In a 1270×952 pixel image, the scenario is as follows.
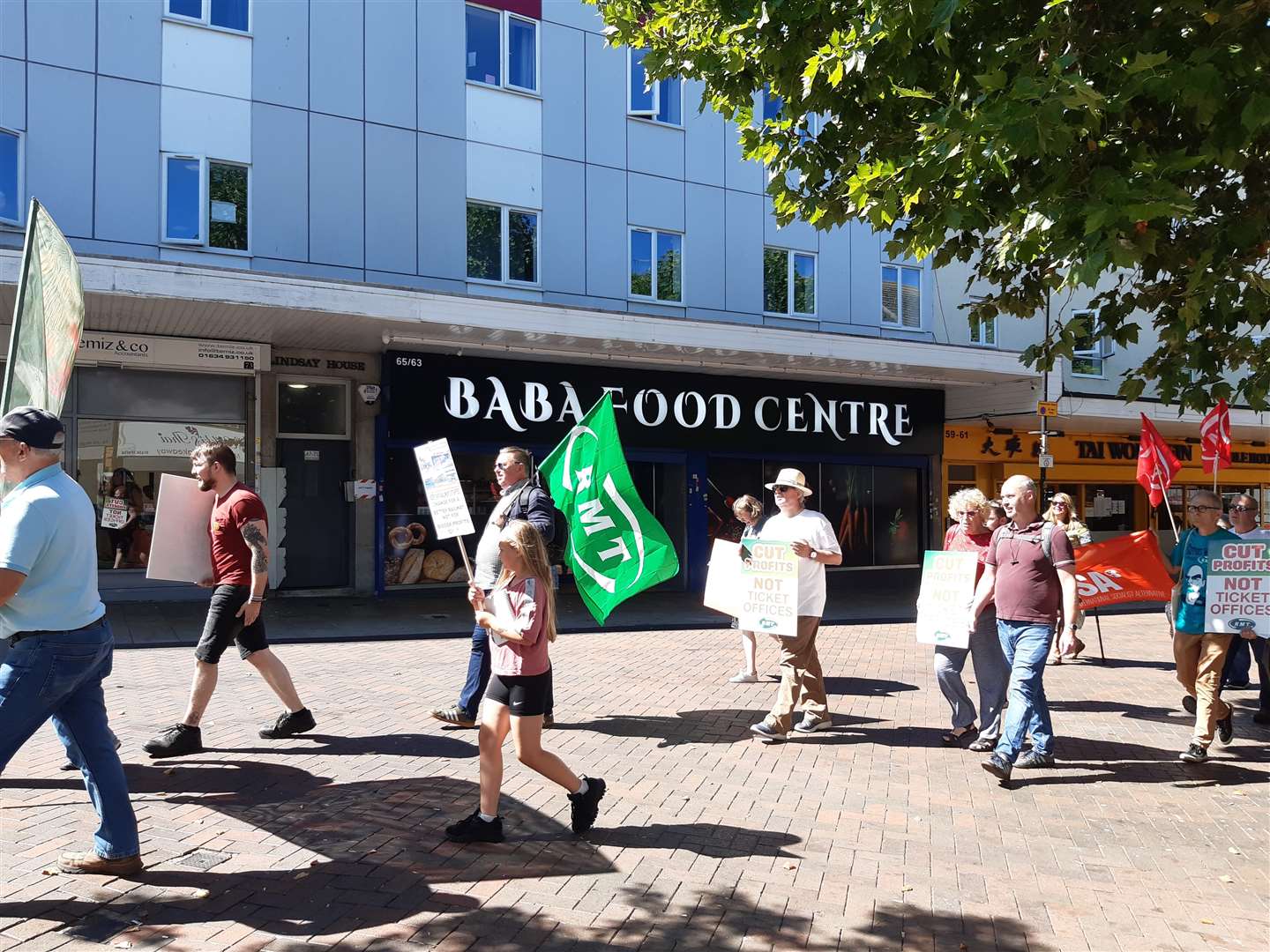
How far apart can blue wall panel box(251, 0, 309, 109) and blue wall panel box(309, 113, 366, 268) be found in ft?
1.46

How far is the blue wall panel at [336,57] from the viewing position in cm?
1517

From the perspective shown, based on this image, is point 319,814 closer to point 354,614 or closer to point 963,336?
point 354,614

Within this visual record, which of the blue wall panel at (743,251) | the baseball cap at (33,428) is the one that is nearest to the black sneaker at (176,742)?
the baseball cap at (33,428)

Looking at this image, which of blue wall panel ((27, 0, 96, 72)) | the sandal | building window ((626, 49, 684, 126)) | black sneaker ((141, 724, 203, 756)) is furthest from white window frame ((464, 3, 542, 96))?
the sandal

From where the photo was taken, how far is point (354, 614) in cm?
1427

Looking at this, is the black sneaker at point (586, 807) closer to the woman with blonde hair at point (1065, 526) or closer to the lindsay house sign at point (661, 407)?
the woman with blonde hair at point (1065, 526)

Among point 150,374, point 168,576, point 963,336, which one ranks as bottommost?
point 168,576

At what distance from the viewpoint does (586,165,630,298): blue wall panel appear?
17391 mm

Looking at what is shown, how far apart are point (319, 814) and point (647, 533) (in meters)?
2.90

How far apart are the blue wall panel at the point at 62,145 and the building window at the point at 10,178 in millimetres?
150

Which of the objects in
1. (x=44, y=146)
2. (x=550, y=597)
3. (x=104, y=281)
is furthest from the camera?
(x=44, y=146)

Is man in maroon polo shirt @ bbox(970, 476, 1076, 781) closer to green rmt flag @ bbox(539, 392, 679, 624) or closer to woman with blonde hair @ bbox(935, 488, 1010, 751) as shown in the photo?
woman with blonde hair @ bbox(935, 488, 1010, 751)

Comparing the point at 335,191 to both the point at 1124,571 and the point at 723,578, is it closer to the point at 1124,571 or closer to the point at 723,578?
the point at 723,578

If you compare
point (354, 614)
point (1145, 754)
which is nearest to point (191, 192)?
point (354, 614)
